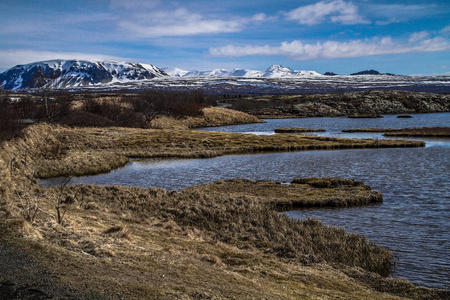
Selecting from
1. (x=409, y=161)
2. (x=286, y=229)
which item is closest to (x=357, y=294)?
(x=286, y=229)

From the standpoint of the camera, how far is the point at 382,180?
27.4m

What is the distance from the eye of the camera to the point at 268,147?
157 ft

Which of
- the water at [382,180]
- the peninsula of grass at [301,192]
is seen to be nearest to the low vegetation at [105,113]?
the water at [382,180]

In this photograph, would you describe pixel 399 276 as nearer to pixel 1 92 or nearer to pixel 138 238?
pixel 138 238

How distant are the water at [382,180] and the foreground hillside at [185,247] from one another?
1259 millimetres

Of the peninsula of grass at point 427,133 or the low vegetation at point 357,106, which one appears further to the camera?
the low vegetation at point 357,106

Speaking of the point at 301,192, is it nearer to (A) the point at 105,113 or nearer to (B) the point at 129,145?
(B) the point at 129,145

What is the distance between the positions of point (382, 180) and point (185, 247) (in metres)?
19.8

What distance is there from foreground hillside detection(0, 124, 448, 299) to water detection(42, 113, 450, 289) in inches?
49.6

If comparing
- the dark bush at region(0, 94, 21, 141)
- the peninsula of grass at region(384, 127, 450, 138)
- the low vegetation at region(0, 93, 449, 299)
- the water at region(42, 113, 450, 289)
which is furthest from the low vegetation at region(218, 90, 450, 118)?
the low vegetation at region(0, 93, 449, 299)

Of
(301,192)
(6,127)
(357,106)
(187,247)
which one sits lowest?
(301,192)

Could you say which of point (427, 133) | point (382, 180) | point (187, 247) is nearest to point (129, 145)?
point (382, 180)

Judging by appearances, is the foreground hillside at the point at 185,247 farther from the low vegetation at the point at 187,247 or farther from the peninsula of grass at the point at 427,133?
the peninsula of grass at the point at 427,133

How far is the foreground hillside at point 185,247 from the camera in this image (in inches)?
304
